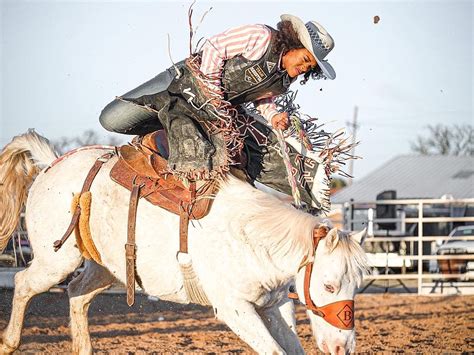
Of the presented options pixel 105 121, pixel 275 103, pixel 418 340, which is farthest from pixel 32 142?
pixel 418 340

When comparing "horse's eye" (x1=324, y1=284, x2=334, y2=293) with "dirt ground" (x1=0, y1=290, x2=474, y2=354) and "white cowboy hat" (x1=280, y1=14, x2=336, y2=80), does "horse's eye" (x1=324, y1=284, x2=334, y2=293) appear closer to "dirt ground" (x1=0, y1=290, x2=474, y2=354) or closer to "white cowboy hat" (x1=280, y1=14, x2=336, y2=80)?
"white cowboy hat" (x1=280, y1=14, x2=336, y2=80)

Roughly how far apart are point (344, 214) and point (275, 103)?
32.8 feet

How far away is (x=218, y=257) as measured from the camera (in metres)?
4.45

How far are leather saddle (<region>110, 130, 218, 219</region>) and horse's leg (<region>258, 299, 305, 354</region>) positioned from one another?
2.35 feet

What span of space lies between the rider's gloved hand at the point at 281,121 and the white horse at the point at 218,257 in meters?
0.42

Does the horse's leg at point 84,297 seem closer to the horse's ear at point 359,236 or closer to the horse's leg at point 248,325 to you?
the horse's leg at point 248,325

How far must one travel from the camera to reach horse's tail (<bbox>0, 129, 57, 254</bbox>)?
5758 millimetres

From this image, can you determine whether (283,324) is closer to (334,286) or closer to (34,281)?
(334,286)

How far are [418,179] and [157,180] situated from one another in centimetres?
2977

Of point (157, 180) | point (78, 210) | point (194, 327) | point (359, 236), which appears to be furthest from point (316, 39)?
point (194, 327)

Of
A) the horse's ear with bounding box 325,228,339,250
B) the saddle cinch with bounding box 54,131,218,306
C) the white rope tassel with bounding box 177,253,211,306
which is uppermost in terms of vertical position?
the saddle cinch with bounding box 54,131,218,306

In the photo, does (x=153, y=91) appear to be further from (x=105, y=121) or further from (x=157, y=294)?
(x=157, y=294)

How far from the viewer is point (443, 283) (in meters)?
14.1

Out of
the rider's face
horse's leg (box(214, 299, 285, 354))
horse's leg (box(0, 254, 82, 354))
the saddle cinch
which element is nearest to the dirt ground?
horse's leg (box(0, 254, 82, 354))
